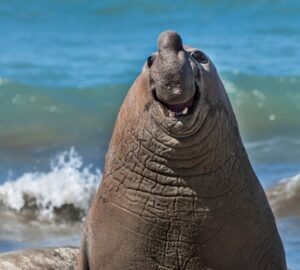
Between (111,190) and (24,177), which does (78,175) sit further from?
(111,190)

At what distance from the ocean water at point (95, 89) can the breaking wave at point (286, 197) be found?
0.01 metres

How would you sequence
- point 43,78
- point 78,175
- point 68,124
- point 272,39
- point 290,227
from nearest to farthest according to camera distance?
point 290,227 < point 78,175 < point 68,124 < point 43,78 < point 272,39

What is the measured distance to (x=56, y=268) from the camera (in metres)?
6.96

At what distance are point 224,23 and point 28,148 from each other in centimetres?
1570

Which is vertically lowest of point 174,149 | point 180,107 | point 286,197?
point 174,149

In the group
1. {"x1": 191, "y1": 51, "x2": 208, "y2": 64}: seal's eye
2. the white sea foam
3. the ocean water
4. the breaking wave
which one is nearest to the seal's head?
{"x1": 191, "y1": 51, "x2": 208, "y2": 64}: seal's eye

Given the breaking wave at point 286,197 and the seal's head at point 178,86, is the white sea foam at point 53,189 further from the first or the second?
the seal's head at point 178,86

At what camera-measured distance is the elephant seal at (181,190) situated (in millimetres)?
4852

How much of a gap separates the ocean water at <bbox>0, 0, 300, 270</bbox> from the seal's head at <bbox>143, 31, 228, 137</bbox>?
3.99 metres

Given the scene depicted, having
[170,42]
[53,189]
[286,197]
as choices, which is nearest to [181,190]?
[170,42]

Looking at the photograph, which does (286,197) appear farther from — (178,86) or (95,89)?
(95,89)

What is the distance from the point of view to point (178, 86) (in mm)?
4613

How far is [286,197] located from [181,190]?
6.81 m

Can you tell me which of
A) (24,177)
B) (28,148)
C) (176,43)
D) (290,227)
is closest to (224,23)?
(28,148)
